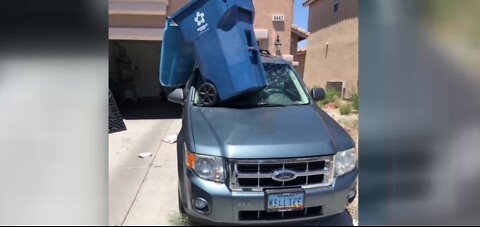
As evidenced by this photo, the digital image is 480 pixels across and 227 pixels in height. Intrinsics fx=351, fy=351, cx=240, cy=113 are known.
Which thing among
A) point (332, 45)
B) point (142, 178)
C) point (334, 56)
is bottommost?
point (142, 178)

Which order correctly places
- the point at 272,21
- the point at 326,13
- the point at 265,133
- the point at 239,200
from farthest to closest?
the point at 326,13
the point at 272,21
the point at 265,133
the point at 239,200

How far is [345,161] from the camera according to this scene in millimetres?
2846

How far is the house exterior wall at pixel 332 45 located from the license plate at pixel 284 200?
6.65 meters

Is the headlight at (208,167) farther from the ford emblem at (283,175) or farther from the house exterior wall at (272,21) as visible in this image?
the house exterior wall at (272,21)

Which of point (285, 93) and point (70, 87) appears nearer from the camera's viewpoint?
point (70, 87)

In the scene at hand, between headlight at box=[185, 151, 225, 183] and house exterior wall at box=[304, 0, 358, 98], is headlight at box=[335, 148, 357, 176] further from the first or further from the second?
house exterior wall at box=[304, 0, 358, 98]

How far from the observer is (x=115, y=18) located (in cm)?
760

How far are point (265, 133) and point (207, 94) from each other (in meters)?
1.19

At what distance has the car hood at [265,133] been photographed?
263 cm

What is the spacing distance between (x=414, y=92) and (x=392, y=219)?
3.67 feet

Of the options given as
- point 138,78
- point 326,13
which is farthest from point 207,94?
point 138,78

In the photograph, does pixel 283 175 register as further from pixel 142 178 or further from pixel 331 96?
pixel 331 96

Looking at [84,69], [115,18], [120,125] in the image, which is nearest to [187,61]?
[84,69]

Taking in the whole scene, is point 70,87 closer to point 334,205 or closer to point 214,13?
point 214,13
